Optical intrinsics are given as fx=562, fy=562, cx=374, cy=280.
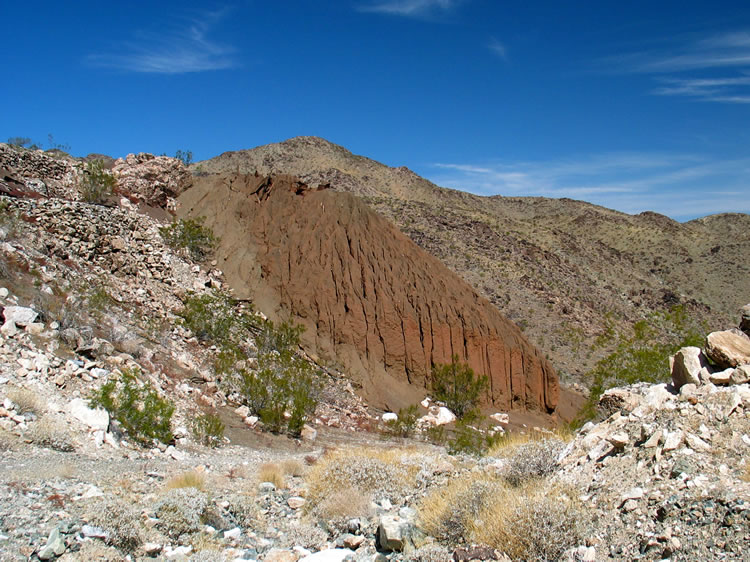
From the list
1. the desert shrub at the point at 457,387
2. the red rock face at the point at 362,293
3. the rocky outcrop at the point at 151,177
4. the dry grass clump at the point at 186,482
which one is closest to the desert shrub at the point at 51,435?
the dry grass clump at the point at 186,482

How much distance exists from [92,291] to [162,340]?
2.38m

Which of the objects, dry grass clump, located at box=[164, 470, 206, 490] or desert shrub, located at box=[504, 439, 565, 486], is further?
dry grass clump, located at box=[164, 470, 206, 490]

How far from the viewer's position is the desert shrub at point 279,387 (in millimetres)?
15336

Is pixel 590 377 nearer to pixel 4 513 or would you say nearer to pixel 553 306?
pixel 553 306

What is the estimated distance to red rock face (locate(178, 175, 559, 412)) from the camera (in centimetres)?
2123

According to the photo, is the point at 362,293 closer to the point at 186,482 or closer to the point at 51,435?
the point at 51,435

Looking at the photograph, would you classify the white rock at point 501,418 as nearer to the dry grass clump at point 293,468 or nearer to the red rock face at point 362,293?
the red rock face at point 362,293

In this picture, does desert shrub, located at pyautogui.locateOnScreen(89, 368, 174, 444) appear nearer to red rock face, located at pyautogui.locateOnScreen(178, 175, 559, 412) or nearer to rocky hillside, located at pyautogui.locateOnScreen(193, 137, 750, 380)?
red rock face, located at pyautogui.locateOnScreen(178, 175, 559, 412)

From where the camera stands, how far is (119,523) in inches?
248

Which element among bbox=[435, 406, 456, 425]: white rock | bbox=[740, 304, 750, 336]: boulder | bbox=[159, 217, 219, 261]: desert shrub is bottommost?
bbox=[435, 406, 456, 425]: white rock

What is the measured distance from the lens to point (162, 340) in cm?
1633

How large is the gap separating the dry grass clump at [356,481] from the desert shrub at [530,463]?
1692 millimetres

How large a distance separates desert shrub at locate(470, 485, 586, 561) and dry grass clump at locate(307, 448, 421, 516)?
2.32 metres

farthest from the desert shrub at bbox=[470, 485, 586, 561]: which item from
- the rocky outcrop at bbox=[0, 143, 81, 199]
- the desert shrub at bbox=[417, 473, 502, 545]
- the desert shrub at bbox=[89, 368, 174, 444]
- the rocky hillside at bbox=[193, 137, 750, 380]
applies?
the rocky hillside at bbox=[193, 137, 750, 380]
